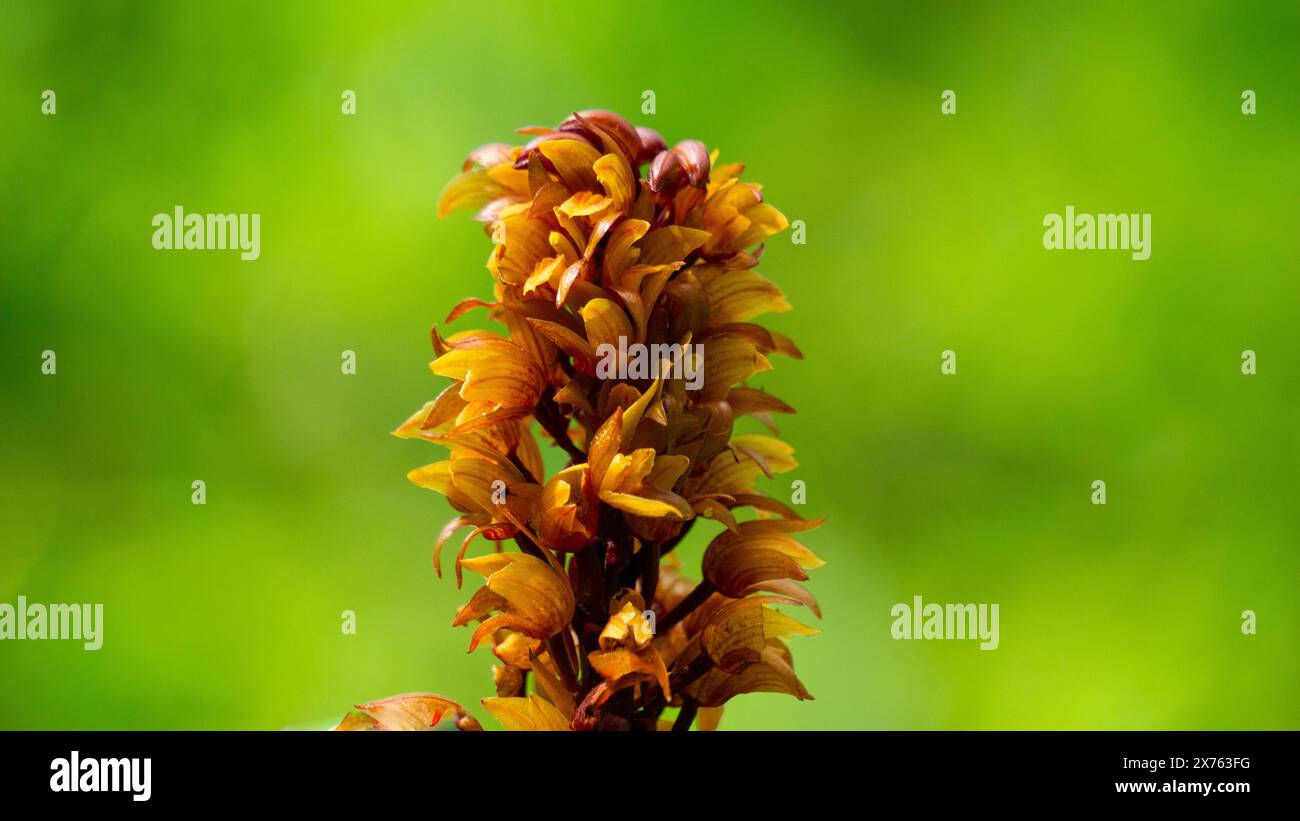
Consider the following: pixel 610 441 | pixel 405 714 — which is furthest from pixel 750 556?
pixel 405 714

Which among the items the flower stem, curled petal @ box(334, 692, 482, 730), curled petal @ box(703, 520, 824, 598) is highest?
curled petal @ box(703, 520, 824, 598)

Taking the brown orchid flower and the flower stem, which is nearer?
the brown orchid flower

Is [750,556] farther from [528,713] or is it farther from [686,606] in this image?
[528,713]

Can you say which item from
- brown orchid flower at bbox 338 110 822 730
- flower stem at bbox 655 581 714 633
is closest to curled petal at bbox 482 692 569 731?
brown orchid flower at bbox 338 110 822 730

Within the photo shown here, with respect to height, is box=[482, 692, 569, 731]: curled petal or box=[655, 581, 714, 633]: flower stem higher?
box=[655, 581, 714, 633]: flower stem

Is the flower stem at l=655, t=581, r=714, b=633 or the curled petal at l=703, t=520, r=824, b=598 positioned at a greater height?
the curled petal at l=703, t=520, r=824, b=598

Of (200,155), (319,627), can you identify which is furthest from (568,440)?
(200,155)

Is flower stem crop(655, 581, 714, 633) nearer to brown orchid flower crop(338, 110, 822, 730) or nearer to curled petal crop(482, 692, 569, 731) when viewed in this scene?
brown orchid flower crop(338, 110, 822, 730)

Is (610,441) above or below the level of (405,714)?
above

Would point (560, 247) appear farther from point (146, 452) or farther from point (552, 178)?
point (146, 452)
